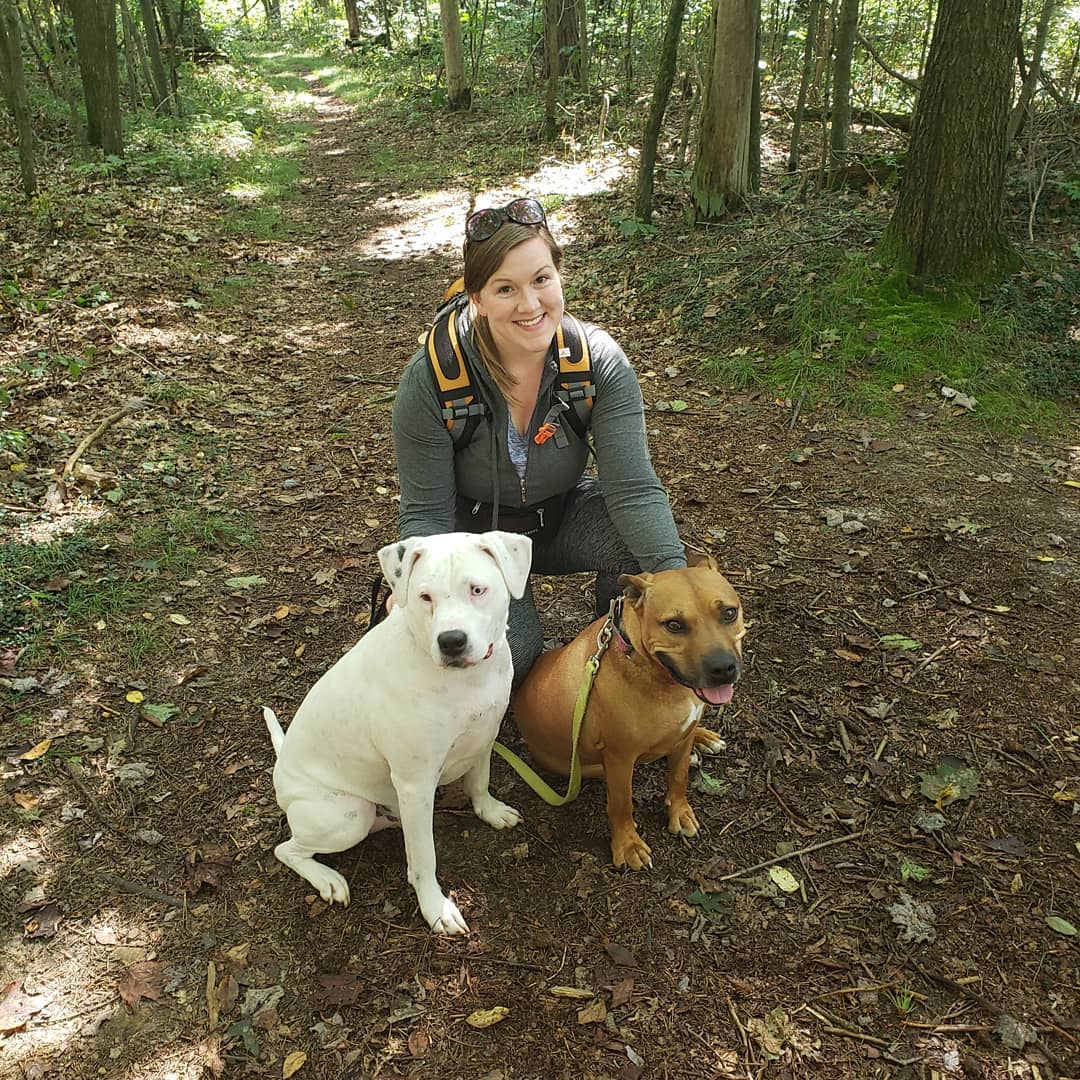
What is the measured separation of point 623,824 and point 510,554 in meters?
1.23

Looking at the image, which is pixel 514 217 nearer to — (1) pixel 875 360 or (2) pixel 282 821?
(2) pixel 282 821

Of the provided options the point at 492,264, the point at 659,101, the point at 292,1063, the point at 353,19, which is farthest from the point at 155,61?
the point at 292,1063

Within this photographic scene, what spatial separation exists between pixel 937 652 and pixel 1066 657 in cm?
55

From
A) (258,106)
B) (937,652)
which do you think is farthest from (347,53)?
(937,652)

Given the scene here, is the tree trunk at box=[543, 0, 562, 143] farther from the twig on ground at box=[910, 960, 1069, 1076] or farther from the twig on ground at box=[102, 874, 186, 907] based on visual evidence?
the twig on ground at box=[910, 960, 1069, 1076]

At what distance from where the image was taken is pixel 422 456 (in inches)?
127

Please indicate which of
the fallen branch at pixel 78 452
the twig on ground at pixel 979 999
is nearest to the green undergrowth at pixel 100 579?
the fallen branch at pixel 78 452

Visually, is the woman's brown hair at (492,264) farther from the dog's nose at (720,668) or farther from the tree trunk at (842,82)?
the tree trunk at (842,82)

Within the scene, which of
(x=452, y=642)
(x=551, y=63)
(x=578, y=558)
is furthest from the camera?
(x=551, y=63)

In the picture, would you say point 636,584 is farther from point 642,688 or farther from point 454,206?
point 454,206

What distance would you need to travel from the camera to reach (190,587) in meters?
4.57

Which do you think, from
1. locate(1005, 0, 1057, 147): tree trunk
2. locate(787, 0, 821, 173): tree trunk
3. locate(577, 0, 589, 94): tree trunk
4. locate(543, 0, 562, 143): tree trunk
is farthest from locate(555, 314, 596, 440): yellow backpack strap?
locate(577, 0, 589, 94): tree trunk

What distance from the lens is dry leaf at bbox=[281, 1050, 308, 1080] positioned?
2.43m

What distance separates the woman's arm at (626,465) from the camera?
3.21 meters
